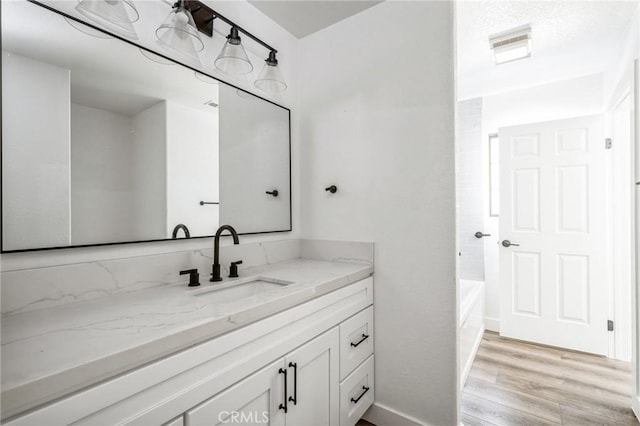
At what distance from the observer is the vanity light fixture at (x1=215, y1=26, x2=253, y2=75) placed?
1.49 m

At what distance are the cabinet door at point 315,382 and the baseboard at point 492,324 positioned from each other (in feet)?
7.83

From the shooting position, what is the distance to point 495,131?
10.2 ft

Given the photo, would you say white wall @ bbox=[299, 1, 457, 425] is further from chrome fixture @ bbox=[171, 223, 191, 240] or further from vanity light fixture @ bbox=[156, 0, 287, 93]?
chrome fixture @ bbox=[171, 223, 191, 240]

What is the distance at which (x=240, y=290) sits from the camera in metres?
1.41

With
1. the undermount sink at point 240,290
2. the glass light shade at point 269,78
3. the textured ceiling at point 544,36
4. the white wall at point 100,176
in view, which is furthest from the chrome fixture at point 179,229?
the textured ceiling at point 544,36

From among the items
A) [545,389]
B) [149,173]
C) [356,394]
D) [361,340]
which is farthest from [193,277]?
[545,389]

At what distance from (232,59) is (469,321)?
2429 mm

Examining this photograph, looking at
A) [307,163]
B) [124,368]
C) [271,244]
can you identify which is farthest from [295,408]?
[307,163]

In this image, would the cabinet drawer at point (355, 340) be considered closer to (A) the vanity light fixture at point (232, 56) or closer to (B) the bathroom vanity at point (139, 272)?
(B) the bathroom vanity at point (139, 272)

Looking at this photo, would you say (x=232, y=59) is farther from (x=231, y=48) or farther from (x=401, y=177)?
(x=401, y=177)

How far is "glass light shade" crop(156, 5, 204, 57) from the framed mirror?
83 millimetres

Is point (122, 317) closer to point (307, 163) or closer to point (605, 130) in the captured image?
point (307, 163)

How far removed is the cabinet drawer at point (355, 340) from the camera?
1.44 meters

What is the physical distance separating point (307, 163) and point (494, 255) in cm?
234
